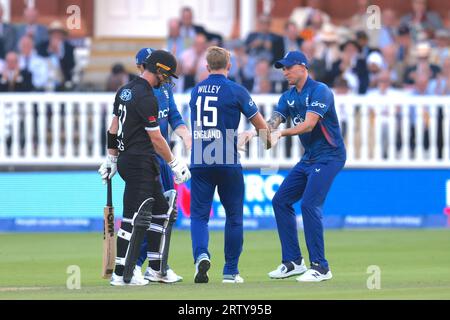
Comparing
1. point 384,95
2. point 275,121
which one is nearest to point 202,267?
point 275,121

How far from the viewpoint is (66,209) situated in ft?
72.0

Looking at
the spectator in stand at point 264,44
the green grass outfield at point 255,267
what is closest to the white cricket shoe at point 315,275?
the green grass outfield at point 255,267

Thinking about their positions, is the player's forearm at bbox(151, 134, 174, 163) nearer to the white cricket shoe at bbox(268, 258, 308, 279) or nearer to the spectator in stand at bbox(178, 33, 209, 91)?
the white cricket shoe at bbox(268, 258, 308, 279)

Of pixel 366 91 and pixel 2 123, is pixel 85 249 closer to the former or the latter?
pixel 2 123

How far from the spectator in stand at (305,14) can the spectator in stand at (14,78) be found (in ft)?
17.9

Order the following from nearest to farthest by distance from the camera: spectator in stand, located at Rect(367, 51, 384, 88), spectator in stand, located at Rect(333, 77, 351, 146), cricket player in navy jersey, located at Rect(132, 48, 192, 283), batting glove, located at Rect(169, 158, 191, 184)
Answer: batting glove, located at Rect(169, 158, 191, 184) → cricket player in navy jersey, located at Rect(132, 48, 192, 283) → spectator in stand, located at Rect(333, 77, 351, 146) → spectator in stand, located at Rect(367, 51, 384, 88)

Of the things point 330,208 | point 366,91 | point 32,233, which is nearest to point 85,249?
point 32,233

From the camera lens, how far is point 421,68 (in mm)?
23578

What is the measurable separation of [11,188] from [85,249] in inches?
132

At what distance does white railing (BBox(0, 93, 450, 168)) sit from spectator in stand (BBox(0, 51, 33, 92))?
581 mm

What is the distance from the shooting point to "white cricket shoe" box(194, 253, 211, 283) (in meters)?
14.0

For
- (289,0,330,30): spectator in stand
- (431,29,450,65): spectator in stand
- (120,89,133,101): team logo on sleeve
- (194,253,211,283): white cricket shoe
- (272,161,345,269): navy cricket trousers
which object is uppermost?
(289,0,330,30): spectator in stand

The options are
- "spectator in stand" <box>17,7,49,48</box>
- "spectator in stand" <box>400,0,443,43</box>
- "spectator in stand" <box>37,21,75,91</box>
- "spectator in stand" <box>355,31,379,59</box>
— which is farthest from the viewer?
"spectator in stand" <box>400,0,443,43</box>

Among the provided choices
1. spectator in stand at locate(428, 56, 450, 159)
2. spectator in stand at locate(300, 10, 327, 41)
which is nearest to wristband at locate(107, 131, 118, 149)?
spectator in stand at locate(428, 56, 450, 159)
